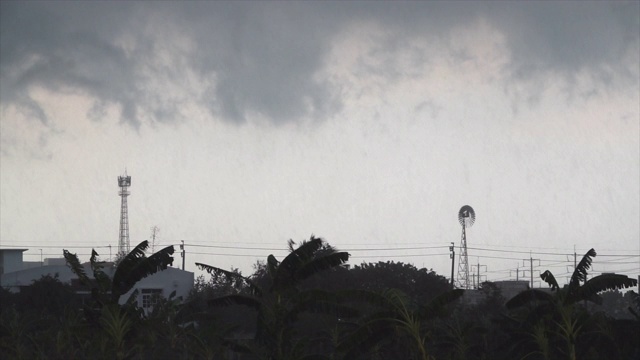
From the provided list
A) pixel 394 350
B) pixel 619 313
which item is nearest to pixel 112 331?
pixel 394 350

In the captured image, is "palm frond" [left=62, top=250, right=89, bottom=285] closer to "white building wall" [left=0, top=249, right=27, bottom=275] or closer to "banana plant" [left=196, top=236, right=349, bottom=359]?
"banana plant" [left=196, top=236, right=349, bottom=359]

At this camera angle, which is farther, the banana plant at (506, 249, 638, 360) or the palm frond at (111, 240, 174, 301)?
the banana plant at (506, 249, 638, 360)

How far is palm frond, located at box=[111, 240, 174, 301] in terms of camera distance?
94.0 feet

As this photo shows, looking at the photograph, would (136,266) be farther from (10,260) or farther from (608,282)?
(10,260)

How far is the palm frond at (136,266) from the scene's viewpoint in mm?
28656

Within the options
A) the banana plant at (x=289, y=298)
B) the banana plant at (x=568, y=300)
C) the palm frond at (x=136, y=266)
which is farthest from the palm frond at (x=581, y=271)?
the palm frond at (x=136, y=266)

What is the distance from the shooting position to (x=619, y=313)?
124000 millimetres

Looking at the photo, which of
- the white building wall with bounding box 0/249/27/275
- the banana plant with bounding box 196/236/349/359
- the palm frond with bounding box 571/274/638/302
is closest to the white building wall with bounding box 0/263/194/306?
the white building wall with bounding box 0/249/27/275

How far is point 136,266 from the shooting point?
94.2 ft

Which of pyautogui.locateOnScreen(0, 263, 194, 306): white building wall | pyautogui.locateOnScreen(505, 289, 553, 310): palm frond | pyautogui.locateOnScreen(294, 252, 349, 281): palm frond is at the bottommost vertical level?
pyautogui.locateOnScreen(0, 263, 194, 306): white building wall

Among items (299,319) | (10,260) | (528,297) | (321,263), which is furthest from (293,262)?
(10,260)

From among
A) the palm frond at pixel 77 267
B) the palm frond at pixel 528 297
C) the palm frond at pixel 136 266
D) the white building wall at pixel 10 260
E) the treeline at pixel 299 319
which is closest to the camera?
the treeline at pixel 299 319

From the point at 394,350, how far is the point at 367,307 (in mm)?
5781

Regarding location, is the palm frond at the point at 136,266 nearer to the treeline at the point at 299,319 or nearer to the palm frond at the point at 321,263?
the treeline at the point at 299,319
